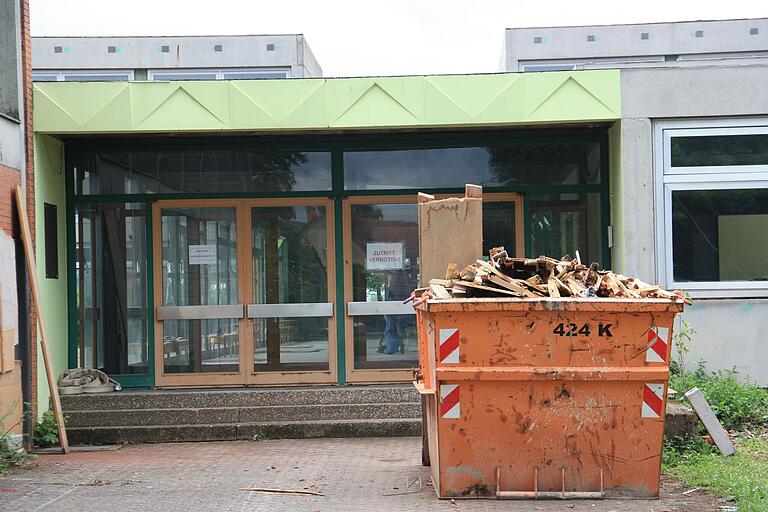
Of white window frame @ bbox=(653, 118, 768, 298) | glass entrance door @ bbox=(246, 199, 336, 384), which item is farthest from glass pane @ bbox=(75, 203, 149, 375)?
white window frame @ bbox=(653, 118, 768, 298)

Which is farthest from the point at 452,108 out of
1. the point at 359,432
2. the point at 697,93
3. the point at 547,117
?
the point at 359,432

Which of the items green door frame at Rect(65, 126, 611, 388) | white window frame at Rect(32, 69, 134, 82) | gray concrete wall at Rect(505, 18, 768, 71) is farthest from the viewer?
white window frame at Rect(32, 69, 134, 82)

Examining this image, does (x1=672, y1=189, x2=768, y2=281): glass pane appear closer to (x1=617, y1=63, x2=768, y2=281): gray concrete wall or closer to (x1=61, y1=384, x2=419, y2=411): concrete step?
(x1=617, y1=63, x2=768, y2=281): gray concrete wall

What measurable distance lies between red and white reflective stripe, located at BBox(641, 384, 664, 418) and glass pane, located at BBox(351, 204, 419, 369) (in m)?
4.96

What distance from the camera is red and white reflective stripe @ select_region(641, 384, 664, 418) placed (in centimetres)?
668

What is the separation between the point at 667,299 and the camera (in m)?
6.71

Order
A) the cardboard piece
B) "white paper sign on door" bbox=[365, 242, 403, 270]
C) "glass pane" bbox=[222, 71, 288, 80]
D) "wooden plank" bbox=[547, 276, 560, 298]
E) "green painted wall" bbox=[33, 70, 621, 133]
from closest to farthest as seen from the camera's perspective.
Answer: "wooden plank" bbox=[547, 276, 560, 298], the cardboard piece, "green painted wall" bbox=[33, 70, 621, 133], "white paper sign on door" bbox=[365, 242, 403, 270], "glass pane" bbox=[222, 71, 288, 80]

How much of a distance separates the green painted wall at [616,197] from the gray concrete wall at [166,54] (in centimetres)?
1795

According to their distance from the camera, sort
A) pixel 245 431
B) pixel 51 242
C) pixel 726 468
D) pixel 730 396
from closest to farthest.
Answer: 1. pixel 726 468
2. pixel 730 396
3. pixel 245 431
4. pixel 51 242

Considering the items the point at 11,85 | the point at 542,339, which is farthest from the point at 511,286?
the point at 11,85

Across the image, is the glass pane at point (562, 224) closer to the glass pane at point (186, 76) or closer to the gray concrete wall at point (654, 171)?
the gray concrete wall at point (654, 171)

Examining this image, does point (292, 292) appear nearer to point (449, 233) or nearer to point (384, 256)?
point (384, 256)

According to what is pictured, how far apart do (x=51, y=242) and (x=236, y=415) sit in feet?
9.99

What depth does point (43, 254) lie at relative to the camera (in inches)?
420
